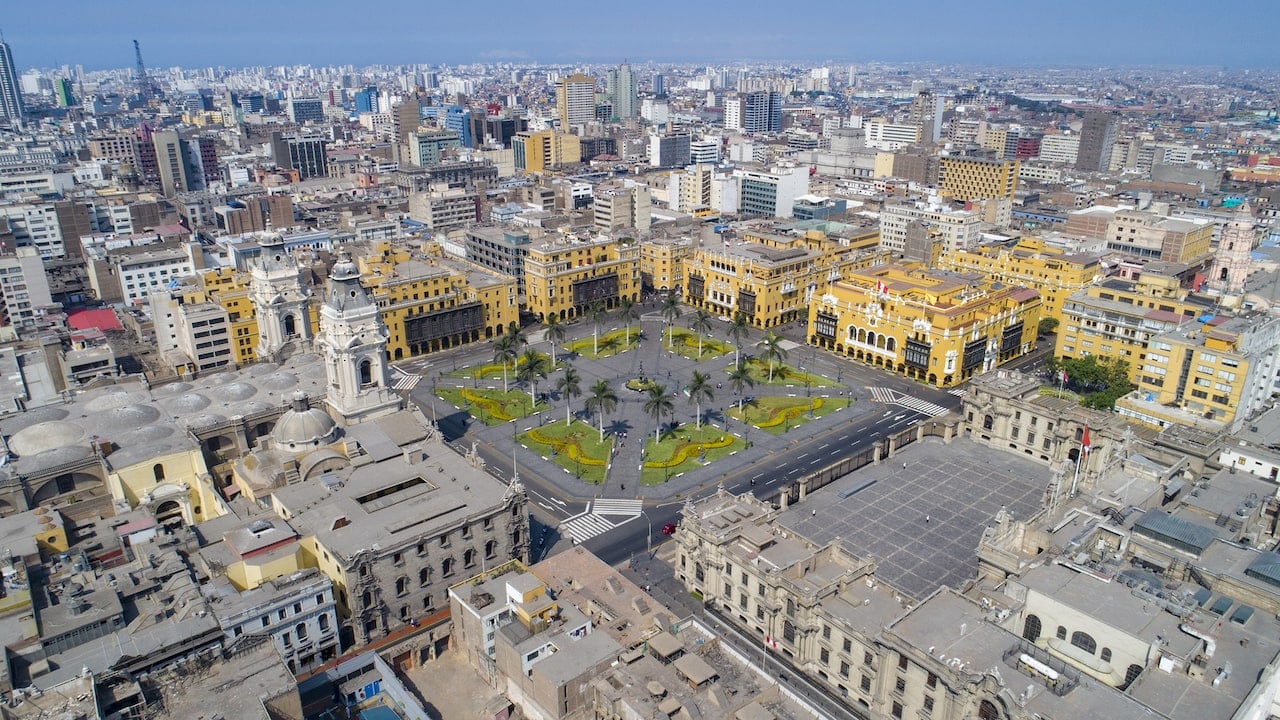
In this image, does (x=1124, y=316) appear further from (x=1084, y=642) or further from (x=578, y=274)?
(x=578, y=274)

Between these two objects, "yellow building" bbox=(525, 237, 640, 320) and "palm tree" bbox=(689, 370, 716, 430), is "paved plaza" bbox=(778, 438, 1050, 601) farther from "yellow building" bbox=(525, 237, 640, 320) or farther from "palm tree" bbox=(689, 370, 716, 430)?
"yellow building" bbox=(525, 237, 640, 320)

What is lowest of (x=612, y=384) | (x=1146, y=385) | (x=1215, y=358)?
(x=612, y=384)

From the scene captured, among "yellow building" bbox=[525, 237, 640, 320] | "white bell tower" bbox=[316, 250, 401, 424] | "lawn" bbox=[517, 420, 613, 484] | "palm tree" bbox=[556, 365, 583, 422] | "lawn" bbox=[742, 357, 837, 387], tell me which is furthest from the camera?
"yellow building" bbox=[525, 237, 640, 320]

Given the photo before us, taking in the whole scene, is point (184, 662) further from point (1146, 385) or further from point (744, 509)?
point (1146, 385)

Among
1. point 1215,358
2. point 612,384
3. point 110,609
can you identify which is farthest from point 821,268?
point 110,609

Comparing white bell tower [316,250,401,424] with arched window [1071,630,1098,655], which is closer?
arched window [1071,630,1098,655]

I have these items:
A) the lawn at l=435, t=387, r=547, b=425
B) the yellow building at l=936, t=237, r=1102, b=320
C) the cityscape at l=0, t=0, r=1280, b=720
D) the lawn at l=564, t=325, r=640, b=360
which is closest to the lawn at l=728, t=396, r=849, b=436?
the cityscape at l=0, t=0, r=1280, b=720

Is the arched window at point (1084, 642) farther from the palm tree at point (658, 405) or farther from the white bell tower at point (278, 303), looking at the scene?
the white bell tower at point (278, 303)

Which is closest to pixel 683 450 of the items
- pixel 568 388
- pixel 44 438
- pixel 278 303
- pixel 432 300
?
pixel 568 388
